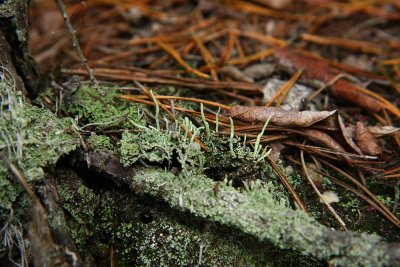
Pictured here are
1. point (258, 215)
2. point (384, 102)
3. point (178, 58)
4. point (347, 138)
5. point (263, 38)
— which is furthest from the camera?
point (263, 38)

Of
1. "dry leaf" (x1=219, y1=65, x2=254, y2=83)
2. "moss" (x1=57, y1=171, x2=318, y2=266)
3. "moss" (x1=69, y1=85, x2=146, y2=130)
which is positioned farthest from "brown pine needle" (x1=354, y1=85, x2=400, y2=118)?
"moss" (x1=69, y1=85, x2=146, y2=130)

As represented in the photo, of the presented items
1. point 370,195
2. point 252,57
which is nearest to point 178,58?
point 252,57

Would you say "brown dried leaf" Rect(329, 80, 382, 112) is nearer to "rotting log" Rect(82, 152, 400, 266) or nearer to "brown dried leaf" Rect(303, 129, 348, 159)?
"brown dried leaf" Rect(303, 129, 348, 159)

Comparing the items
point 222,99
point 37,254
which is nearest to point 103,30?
point 222,99

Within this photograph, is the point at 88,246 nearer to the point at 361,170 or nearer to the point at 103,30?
the point at 361,170

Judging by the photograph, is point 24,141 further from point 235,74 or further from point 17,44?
point 235,74

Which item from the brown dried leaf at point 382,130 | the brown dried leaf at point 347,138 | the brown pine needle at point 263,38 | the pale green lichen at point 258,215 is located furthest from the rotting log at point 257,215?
the brown pine needle at point 263,38

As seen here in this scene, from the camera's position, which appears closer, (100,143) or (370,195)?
(100,143)
